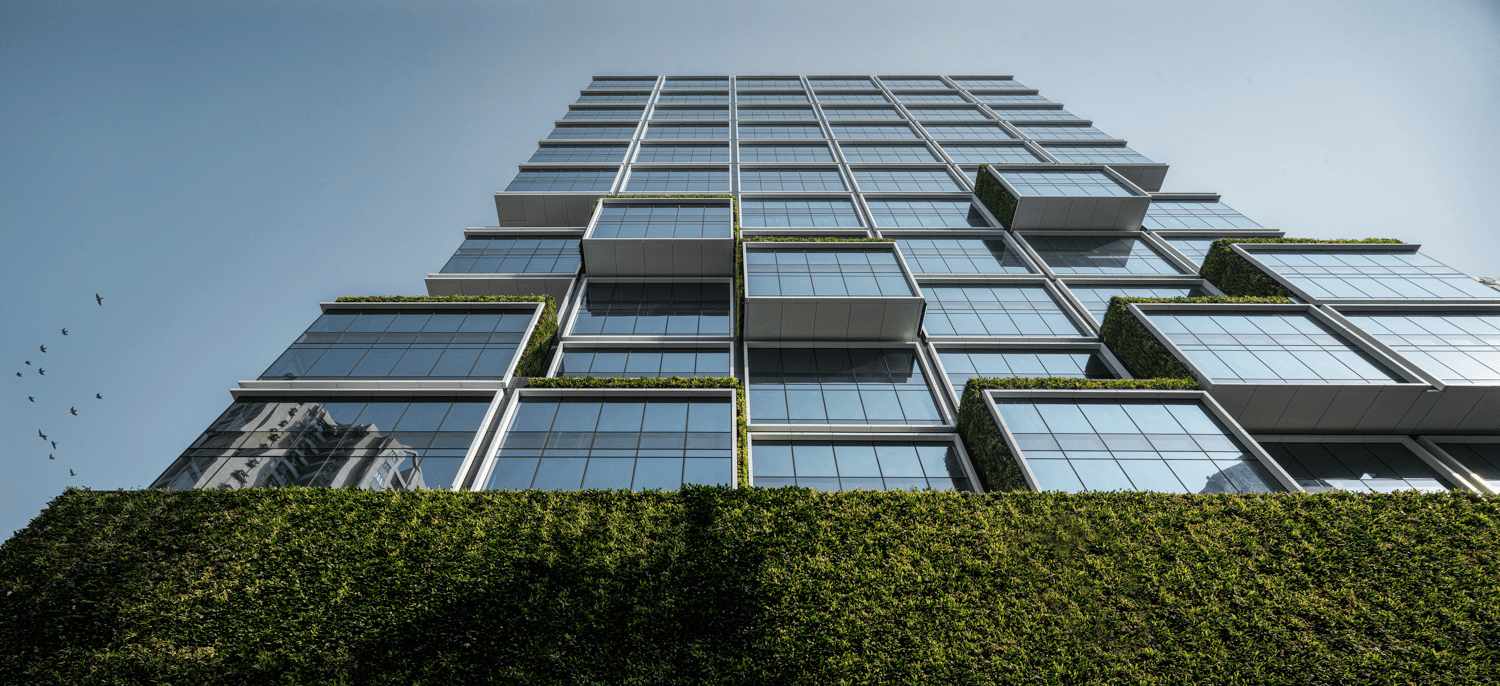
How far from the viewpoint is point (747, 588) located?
1156 cm

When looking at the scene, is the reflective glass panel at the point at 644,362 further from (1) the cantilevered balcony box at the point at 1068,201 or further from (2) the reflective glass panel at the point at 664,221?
(1) the cantilevered balcony box at the point at 1068,201

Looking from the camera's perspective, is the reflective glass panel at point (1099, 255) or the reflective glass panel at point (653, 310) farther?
the reflective glass panel at point (1099, 255)

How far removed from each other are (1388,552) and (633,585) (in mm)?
16341

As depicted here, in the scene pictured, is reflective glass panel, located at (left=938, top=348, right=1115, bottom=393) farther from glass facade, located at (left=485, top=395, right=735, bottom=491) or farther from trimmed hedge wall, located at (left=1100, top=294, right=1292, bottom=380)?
glass facade, located at (left=485, top=395, right=735, bottom=491)

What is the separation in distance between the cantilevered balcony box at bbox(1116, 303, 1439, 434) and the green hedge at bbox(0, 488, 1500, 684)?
634 centimetres

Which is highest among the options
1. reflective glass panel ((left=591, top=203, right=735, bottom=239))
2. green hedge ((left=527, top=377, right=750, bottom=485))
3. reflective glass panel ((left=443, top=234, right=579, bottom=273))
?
reflective glass panel ((left=591, top=203, right=735, bottom=239))

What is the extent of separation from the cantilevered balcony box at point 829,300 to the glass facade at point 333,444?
1135cm

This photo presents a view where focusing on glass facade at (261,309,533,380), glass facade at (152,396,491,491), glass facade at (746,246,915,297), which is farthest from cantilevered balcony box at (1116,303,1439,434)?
glass facade at (152,396,491,491)

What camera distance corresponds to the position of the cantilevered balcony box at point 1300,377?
→ 62.5ft

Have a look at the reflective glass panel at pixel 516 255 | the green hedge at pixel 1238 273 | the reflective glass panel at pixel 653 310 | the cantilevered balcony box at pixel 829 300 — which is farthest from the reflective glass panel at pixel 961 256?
the reflective glass panel at pixel 516 255

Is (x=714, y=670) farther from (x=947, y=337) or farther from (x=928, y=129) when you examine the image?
(x=928, y=129)

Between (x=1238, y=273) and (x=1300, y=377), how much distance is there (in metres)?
10.1

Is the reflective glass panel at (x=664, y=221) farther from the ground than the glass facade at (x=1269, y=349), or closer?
farther from the ground

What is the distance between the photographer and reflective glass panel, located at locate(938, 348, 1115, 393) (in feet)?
77.6
